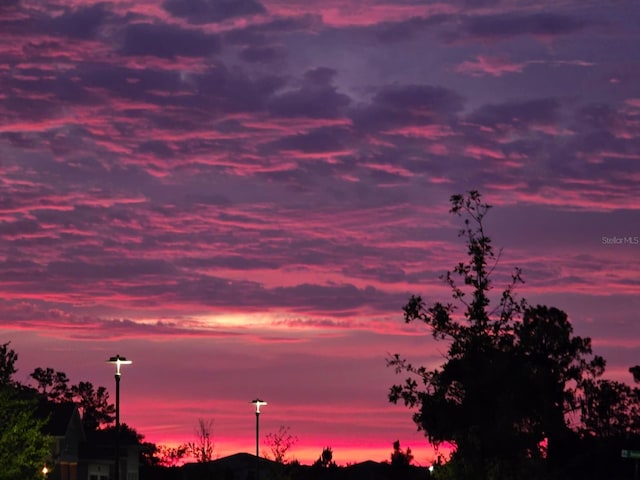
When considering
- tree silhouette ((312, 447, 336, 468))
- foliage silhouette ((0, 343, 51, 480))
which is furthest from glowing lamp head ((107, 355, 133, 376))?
tree silhouette ((312, 447, 336, 468))

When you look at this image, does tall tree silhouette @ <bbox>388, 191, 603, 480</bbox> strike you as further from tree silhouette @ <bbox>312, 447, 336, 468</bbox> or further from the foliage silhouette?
tree silhouette @ <bbox>312, 447, 336, 468</bbox>

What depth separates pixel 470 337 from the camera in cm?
4081

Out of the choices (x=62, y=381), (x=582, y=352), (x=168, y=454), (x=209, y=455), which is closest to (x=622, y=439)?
(x=582, y=352)

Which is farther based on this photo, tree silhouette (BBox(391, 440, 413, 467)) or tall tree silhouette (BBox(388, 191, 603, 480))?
tree silhouette (BBox(391, 440, 413, 467))


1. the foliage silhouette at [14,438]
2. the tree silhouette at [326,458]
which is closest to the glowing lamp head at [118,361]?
the foliage silhouette at [14,438]

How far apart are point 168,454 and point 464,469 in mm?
112045

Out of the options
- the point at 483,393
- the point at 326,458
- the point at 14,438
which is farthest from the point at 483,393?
the point at 326,458

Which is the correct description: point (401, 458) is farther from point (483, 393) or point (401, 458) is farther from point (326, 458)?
point (483, 393)

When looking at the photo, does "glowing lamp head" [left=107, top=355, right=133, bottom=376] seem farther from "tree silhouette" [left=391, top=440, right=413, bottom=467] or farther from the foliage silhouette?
"tree silhouette" [left=391, top=440, right=413, bottom=467]

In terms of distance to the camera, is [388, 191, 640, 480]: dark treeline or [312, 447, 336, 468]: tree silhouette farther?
[312, 447, 336, 468]: tree silhouette

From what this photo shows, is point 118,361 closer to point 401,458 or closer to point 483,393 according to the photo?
point 483,393

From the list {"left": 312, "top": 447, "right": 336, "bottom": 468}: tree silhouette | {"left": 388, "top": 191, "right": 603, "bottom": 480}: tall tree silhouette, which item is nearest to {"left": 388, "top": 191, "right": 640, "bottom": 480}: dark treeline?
{"left": 388, "top": 191, "right": 603, "bottom": 480}: tall tree silhouette

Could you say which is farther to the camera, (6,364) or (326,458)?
(326,458)

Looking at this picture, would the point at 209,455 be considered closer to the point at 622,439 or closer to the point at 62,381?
the point at 622,439
